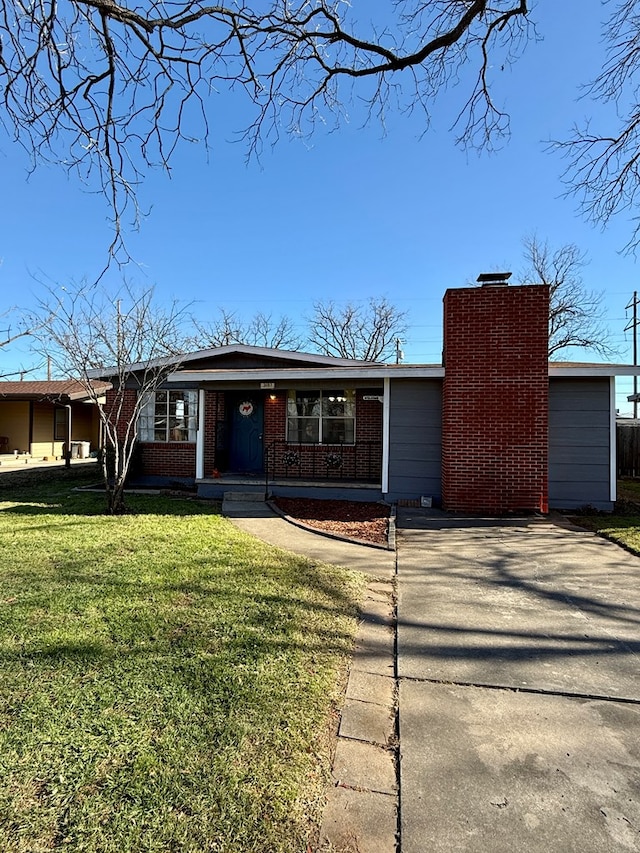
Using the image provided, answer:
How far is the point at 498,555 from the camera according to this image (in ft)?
19.3

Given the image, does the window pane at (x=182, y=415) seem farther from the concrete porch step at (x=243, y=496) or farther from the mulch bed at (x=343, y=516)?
the mulch bed at (x=343, y=516)

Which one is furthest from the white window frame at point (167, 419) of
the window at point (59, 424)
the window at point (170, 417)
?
the window at point (59, 424)

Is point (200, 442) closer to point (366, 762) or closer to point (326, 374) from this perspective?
point (326, 374)

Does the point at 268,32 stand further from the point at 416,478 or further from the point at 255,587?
the point at 416,478

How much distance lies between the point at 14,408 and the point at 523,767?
79.2 feet

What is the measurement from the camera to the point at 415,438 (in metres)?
9.31

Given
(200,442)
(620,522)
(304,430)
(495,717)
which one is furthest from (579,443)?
(200,442)

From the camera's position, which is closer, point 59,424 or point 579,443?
point 579,443

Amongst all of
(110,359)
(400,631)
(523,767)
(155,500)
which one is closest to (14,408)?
(110,359)

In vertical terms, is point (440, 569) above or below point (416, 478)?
below

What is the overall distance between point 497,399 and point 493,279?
2361 mm

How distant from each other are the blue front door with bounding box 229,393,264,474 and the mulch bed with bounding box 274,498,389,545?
275 cm

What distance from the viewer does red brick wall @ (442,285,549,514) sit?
8477mm

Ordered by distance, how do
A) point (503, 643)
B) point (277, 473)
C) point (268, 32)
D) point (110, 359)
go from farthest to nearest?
1. point (277, 473)
2. point (110, 359)
3. point (268, 32)
4. point (503, 643)
